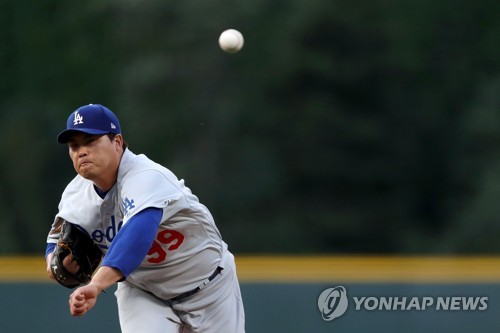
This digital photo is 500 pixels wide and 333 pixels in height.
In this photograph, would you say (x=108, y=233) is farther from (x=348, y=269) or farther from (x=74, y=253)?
(x=348, y=269)

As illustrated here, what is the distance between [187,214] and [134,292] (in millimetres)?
433

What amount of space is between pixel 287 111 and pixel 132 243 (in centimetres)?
366

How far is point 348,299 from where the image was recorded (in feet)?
18.5

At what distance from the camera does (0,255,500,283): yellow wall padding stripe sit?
576 centimetres

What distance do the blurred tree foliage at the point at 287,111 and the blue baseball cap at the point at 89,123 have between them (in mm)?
3073

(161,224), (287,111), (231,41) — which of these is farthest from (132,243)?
(287,111)

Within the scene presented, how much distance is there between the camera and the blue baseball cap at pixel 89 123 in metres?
3.29

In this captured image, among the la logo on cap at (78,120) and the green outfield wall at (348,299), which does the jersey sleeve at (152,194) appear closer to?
the la logo on cap at (78,120)

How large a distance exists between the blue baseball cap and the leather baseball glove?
0.41m

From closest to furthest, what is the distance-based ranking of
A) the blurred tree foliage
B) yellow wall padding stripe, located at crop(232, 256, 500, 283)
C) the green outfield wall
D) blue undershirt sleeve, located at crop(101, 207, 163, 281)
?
blue undershirt sleeve, located at crop(101, 207, 163, 281) → the green outfield wall → yellow wall padding stripe, located at crop(232, 256, 500, 283) → the blurred tree foliage

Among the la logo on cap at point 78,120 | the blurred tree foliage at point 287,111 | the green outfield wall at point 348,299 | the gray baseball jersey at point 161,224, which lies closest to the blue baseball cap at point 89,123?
the la logo on cap at point 78,120

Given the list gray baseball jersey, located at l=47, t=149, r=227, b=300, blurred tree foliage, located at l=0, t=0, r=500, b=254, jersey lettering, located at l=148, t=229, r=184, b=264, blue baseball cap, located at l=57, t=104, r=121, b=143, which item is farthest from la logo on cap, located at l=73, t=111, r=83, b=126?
blurred tree foliage, located at l=0, t=0, r=500, b=254

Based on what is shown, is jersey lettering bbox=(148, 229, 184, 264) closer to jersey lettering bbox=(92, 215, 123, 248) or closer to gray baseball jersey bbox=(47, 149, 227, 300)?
gray baseball jersey bbox=(47, 149, 227, 300)

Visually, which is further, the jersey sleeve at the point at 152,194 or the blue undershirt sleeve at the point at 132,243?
the jersey sleeve at the point at 152,194
